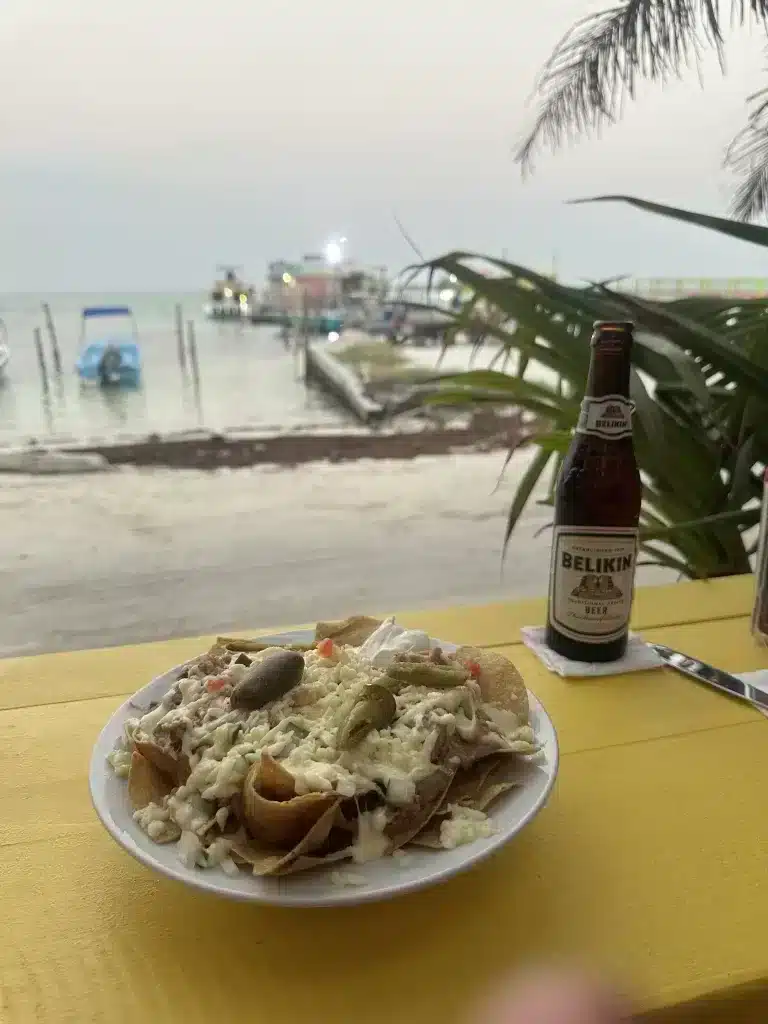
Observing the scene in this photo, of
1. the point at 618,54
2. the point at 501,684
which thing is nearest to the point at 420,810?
the point at 501,684

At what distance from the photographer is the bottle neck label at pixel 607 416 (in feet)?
2.56

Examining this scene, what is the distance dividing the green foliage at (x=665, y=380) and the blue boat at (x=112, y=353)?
8.06 ft

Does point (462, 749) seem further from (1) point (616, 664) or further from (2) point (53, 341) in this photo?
(2) point (53, 341)

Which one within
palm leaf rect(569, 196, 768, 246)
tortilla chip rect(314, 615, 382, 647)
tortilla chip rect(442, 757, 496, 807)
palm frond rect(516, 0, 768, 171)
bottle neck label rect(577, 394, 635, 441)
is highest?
palm frond rect(516, 0, 768, 171)

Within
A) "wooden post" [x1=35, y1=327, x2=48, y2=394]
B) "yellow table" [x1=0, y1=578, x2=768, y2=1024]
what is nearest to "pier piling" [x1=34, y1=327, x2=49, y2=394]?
"wooden post" [x1=35, y1=327, x2=48, y2=394]

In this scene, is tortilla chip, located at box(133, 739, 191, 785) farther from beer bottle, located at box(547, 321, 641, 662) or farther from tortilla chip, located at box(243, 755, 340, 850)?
beer bottle, located at box(547, 321, 641, 662)

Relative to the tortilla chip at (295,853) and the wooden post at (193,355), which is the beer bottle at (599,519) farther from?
the wooden post at (193,355)

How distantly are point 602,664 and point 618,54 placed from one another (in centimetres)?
174

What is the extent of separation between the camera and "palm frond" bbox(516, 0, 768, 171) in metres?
1.89

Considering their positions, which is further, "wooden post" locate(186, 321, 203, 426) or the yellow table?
"wooden post" locate(186, 321, 203, 426)

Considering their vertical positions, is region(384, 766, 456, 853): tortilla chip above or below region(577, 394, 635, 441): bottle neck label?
below

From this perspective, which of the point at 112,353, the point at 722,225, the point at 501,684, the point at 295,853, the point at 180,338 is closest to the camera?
the point at 295,853

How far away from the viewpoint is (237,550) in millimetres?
2510

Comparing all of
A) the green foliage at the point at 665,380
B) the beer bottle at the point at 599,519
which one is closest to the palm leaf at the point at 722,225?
the green foliage at the point at 665,380
